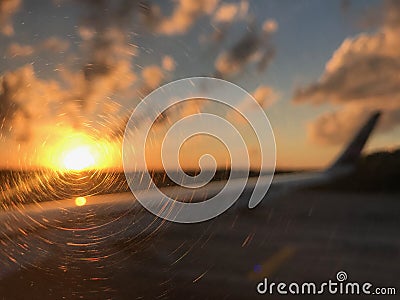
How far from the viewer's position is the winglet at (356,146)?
9.18 ft

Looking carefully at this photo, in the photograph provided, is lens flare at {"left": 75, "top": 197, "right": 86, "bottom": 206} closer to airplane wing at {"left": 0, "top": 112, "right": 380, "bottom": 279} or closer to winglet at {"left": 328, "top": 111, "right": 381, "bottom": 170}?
airplane wing at {"left": 0, "top": 112, "right": 380, "bottom": 279}

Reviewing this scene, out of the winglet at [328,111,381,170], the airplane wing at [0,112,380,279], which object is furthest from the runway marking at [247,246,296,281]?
the winglet at [328,111,381,170]

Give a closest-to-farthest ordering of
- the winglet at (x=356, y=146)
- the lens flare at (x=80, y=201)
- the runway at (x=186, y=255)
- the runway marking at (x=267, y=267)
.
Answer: the lens flare at (x=80, y=201), the runway at (x=186, y=255), the runway marking at (x=267, y=267), the winglet at (x=356, y=146)

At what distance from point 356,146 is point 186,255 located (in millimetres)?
1486

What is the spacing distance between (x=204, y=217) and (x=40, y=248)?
2.47 feet

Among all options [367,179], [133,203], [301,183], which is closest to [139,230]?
[133,203]

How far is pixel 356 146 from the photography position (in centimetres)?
326

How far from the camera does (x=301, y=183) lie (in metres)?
3.29

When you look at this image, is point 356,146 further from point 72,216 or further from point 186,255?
point 72,216

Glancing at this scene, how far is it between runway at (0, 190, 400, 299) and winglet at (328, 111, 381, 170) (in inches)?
16.8

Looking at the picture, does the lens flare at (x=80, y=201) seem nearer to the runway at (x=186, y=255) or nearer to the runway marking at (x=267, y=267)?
the runway at (x=186, y=255)

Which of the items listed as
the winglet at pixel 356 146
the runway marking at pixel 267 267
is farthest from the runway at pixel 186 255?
the winglet at pixel 356 146

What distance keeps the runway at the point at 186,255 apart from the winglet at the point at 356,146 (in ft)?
1.40

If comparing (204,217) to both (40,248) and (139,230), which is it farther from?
(40,248)
